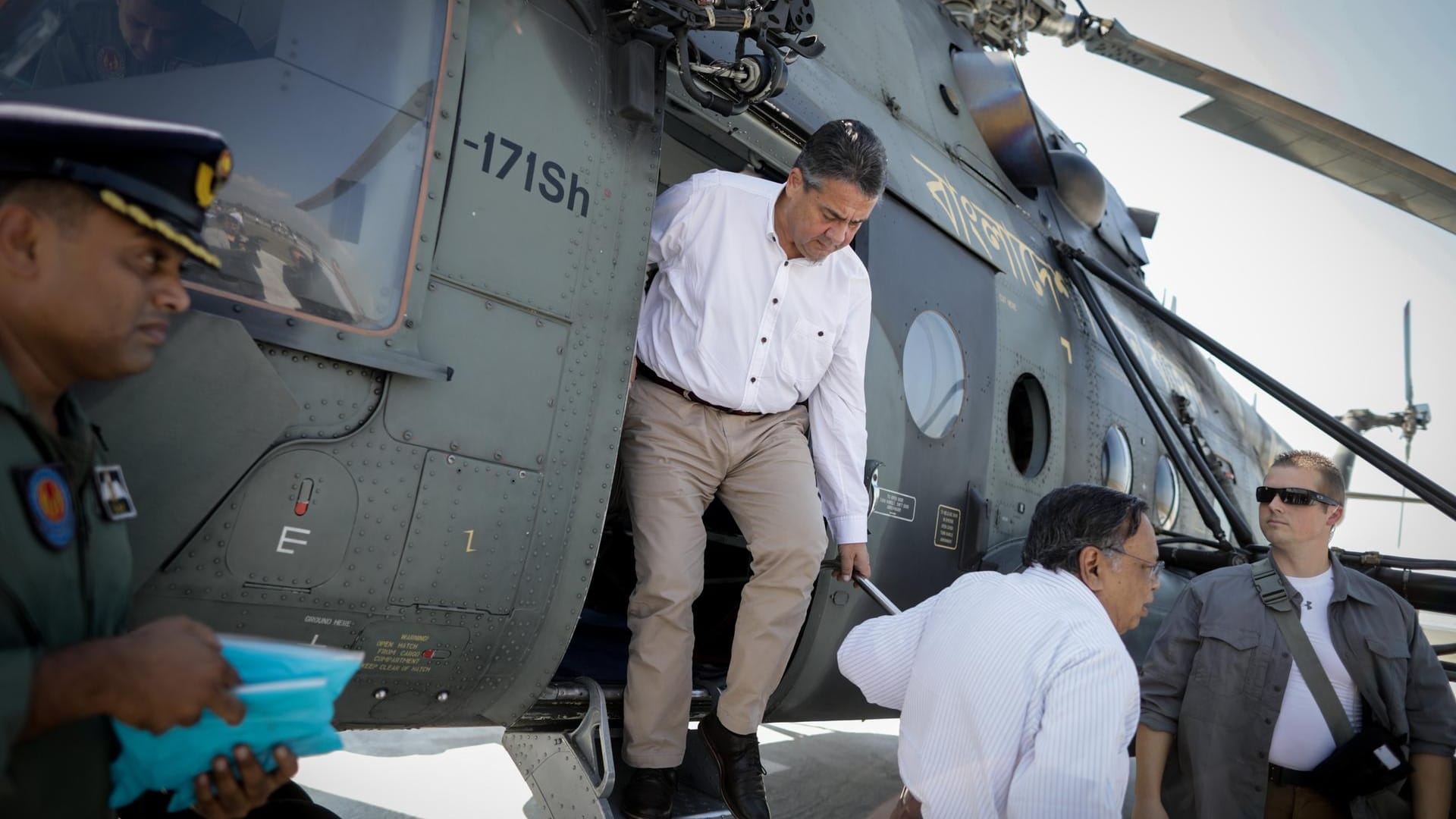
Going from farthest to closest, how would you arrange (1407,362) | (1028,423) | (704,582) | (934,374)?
(1407,362) < (1028,423) < (934,374) < (704,582)

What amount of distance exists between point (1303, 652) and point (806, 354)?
6.31ft

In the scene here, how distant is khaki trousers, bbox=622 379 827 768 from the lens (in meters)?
2.69

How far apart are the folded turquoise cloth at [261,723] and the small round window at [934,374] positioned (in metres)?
2.99

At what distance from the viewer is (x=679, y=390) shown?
9.62ft

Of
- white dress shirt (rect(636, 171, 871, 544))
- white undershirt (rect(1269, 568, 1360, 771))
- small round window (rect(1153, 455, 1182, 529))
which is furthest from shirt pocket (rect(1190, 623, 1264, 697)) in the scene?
small round window (rect(1153, 455, 1182, 529))

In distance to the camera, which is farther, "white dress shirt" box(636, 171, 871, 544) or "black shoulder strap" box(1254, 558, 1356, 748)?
"black shoulder strap" box(1254, 558, 1356, 748)

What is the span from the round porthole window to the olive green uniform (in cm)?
432

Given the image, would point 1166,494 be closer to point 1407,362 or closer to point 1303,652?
point 1303,652

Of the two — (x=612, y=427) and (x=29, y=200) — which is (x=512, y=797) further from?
(x=29, y=200)

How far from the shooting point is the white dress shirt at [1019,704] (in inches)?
75.4

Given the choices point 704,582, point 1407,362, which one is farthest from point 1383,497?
point 704,582

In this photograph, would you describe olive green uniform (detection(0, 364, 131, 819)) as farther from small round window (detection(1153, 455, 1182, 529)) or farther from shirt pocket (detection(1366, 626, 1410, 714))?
small round window (detection(1153, 455, 1182, 529))

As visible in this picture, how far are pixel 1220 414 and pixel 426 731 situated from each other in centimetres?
673

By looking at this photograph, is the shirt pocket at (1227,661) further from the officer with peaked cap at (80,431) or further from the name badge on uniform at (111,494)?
the name badge on uniform at (111,494)
